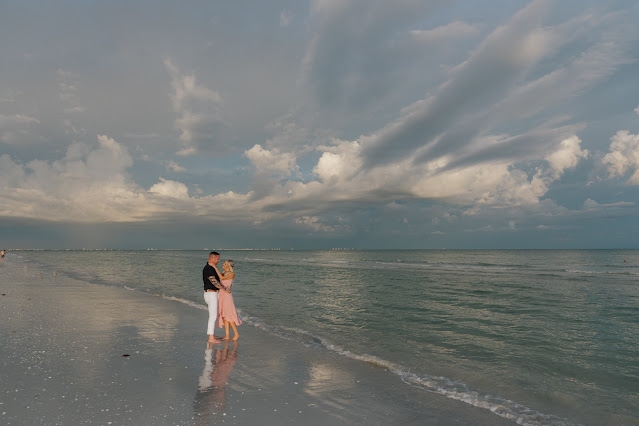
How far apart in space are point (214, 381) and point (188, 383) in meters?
0.51

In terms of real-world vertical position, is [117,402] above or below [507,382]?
above

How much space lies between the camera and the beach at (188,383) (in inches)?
230

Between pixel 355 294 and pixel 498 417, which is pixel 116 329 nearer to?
pixel 498 417

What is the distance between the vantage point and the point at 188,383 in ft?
23.8

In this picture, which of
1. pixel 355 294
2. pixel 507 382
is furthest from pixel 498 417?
pixel 355 294

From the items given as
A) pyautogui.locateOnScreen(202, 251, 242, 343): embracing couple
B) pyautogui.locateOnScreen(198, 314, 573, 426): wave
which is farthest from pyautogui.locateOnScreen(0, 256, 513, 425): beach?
pyautogui.locateOnScreen(202, 251, 242, 343): embracing couple

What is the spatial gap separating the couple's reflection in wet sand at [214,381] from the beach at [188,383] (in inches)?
0.8

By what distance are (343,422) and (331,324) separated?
9.22 metres

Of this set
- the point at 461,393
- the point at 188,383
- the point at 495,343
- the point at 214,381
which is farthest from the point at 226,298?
the point at 495,343

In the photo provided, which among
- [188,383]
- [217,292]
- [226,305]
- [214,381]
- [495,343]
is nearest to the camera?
[188,383]

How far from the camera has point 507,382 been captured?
27.6 feet

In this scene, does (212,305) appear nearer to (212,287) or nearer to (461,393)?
(212,287)

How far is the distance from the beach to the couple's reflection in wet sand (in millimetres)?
20

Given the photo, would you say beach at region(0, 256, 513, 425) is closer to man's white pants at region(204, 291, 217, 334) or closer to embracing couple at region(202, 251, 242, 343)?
man's white pants at region(204, 291, 217, 334)
